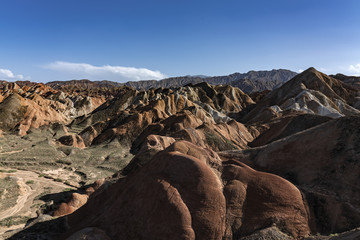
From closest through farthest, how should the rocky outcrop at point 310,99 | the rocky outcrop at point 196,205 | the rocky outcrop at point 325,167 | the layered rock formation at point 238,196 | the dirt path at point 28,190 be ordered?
the rocky outcrop at point 196,205
the layered rock formation at point 238,196
the rocky outcrop at point 325,167
the dirt path at point 28,190
the rocky outcrop at point 310,99

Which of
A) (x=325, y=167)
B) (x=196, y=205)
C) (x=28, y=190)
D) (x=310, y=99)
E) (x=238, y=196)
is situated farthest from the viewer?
(x=310, y=99)

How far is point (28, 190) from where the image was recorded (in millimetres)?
30984

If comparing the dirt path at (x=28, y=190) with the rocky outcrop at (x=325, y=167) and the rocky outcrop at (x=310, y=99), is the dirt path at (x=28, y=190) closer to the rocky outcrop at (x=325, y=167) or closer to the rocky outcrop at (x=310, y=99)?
the rocky outcrop at (x=325, y=167)

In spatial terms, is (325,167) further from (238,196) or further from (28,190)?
(28,190)

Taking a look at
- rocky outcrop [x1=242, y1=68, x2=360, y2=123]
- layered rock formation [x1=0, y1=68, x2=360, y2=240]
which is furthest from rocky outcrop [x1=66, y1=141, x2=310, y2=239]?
rocky outcrop [x1=242, y1=68, x2=360, y2=123]

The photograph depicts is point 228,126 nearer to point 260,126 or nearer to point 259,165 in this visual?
point 260,126

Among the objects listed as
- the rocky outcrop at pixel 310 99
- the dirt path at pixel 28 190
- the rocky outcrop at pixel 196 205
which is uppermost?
the rocky outcrop at pixel 310 99

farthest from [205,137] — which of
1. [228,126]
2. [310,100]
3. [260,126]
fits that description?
[310,100]

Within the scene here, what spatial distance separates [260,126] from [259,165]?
42683 mm

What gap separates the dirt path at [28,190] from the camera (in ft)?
79.4

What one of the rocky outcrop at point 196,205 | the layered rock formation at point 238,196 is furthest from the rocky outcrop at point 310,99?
the rocky outcrop at point 196,205

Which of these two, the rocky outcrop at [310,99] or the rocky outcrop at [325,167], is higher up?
the rocky outcrop at [310,99]

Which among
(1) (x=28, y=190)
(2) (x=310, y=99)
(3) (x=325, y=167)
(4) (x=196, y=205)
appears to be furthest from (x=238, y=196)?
(2) (x=310, y=99)

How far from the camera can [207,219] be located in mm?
12250
